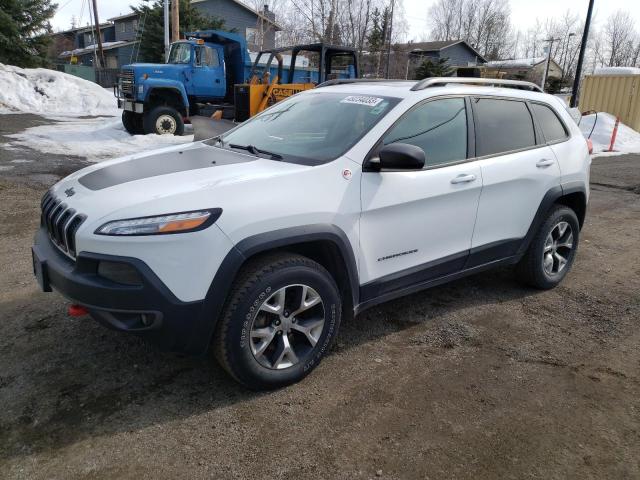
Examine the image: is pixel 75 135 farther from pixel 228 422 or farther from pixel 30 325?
pixel 228 422

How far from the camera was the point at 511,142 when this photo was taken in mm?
4090

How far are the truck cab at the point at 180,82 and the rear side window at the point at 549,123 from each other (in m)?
11.2

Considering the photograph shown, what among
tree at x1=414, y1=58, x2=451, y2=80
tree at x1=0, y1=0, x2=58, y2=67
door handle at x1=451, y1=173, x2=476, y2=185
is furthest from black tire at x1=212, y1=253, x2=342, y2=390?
tree at x1=0, y1=0, x2=58, y2=67

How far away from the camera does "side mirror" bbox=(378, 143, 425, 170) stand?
3.05 meters

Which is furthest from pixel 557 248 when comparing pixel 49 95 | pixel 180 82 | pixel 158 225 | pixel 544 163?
pixel 49 95

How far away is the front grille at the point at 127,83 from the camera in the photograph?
1382 centimetres

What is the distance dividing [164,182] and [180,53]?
13537mm

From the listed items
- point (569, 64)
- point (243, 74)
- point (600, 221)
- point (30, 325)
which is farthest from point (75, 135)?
point (569, 64)

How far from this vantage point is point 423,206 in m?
3.42

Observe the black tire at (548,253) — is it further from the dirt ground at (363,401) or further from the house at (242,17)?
the house at (242,17)

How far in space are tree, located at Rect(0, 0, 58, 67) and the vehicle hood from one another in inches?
1082

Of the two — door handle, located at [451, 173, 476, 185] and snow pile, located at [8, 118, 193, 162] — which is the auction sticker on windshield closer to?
door handle, located at [451, 173, 476, 185]

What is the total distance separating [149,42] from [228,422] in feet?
110

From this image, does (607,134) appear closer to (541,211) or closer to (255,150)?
(541,211)
